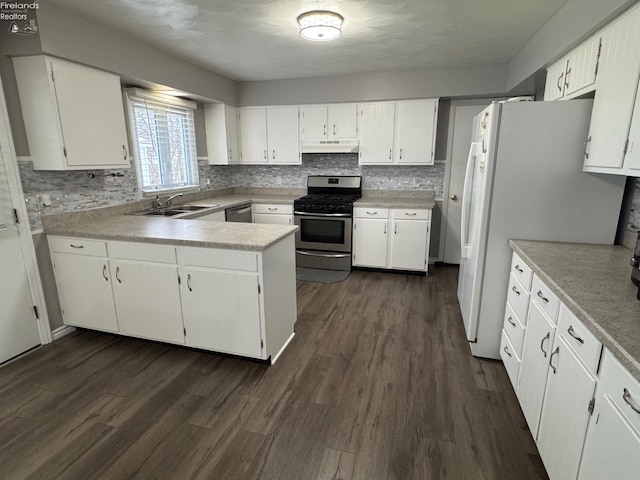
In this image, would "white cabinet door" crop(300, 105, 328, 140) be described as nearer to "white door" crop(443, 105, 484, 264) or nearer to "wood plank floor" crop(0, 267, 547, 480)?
"white door" crop(443, 105, 484, 264)

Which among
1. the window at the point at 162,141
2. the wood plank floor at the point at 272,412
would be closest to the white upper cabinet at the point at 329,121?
the window at the point at 162,141

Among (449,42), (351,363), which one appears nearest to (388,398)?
(351,363)

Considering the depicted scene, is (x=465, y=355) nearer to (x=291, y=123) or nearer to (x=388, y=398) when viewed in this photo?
(x=388, y=398)

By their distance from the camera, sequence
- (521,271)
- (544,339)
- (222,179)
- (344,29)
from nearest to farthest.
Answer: (544,339) < (521,271) < (344,29) < (222,179)

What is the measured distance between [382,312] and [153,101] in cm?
324

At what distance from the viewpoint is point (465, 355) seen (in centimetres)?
253

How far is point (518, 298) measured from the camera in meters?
2.07

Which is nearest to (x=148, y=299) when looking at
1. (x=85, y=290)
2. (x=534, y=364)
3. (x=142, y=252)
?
(x=142, y=252)

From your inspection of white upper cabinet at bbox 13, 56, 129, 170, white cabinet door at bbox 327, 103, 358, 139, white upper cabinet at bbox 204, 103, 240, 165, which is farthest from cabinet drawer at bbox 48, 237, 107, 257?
white cabinet door at bbox 327, 103, 358, 139

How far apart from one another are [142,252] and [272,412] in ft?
4.67

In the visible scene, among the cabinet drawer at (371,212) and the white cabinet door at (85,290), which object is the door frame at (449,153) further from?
the white cabinet door at (85,290)

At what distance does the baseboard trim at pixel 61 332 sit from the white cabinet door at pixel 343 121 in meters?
3.51

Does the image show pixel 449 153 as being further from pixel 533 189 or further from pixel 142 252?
pixel 142 252

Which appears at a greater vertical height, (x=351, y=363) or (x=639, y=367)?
(x=639, y=367)
